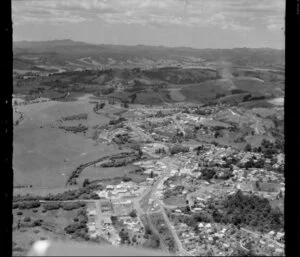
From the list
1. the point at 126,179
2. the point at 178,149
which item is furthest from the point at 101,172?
the point at 178,149

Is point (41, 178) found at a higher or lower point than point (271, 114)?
lower

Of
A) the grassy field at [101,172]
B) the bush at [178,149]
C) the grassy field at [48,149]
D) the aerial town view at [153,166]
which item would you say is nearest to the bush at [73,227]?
the aerial town view at [153,166]

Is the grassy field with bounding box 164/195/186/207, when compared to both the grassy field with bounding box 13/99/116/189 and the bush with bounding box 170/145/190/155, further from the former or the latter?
the bush with bounding box 170/145/190/155

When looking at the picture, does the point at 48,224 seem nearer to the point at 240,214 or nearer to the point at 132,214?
the point at 132,214

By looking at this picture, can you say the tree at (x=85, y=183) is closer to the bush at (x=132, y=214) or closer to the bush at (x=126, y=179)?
the bush at (x=126, y=179)

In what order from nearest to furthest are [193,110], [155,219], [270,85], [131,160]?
1. [155,219]
2. [131,160]
3. [193,110]
4. [270,85]
